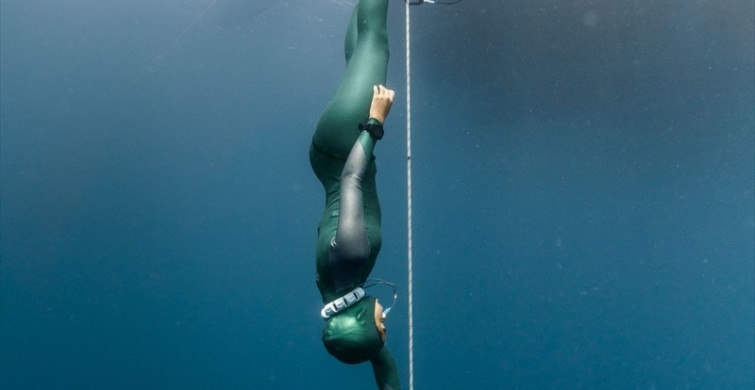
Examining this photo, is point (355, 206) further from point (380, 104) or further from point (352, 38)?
point (352, 38)

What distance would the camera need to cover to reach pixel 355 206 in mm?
1797

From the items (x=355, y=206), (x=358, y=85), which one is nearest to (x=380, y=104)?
(x=358, y=85)

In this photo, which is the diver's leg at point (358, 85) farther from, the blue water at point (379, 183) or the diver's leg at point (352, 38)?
the blue water at point (379, 183)

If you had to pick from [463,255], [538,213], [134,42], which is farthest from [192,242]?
[538,213]

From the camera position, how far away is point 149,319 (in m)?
3.68

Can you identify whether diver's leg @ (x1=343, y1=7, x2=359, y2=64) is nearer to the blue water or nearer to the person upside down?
the person upside down

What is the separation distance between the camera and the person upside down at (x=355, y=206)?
1818 millimetres

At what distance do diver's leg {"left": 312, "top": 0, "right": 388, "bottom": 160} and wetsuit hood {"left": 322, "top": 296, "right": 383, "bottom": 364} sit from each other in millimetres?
523

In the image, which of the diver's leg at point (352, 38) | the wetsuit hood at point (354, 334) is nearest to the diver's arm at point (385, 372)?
the wetsuit hood at point (354, 334)

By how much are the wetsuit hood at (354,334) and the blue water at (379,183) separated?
176 cm

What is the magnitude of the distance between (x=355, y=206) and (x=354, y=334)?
0.37 meters

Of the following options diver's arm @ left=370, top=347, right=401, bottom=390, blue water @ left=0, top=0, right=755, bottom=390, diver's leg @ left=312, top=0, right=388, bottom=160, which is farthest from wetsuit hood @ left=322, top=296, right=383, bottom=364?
blue water @ left=0, top=0, right=755, bottom=390

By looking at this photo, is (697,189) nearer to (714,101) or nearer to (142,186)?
(714,101)

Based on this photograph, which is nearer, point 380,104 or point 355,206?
point 355,206
